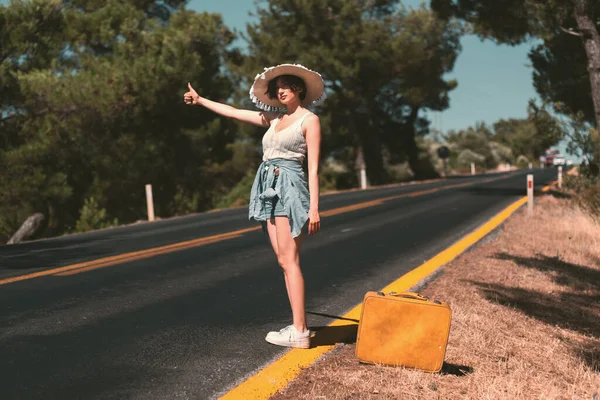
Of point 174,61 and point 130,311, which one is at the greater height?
point 174,61

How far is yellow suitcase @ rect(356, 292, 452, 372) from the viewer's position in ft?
13.2

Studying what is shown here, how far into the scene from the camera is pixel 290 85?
4.48 metres

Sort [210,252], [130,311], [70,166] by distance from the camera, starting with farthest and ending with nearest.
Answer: [70,166]
[210,252]
[130,311]

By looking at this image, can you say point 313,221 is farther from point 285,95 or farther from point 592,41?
point 592,41

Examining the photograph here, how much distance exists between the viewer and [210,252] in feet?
30.9

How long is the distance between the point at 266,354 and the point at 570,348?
223 centimetres

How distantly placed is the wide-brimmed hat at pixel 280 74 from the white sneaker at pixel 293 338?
1545 millimetres

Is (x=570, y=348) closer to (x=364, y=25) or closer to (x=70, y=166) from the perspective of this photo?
(x=70, y=166)

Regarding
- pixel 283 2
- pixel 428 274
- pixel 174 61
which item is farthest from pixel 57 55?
pixel 428 274

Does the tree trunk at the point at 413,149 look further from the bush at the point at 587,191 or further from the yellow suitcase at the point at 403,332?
the yellow suitcase at the point at 403,332

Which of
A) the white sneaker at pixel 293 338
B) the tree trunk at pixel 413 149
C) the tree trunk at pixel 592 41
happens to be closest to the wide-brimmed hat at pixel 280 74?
the white sneaker at pixel 293 338

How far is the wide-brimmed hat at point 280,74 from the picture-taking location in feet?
14.5

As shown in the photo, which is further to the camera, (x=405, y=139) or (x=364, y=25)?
(x=405, y=139)

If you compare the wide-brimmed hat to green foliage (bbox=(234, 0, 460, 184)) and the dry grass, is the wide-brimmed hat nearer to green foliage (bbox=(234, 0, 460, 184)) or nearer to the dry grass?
the dry grass
